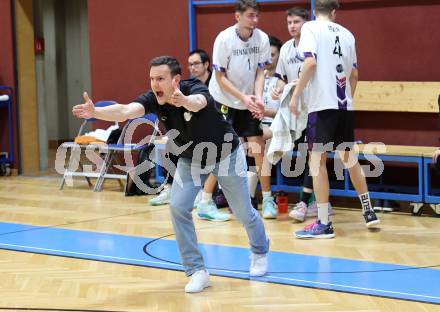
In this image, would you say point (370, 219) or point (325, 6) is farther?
point (370, 219)

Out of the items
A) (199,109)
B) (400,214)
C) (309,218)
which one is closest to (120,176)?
(309,218)

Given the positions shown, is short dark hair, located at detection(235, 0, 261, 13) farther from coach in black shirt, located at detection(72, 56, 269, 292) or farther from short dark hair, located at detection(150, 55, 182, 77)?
short dark hair, located at detection(150, 55, 182, 77)

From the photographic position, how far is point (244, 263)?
16.3 feet

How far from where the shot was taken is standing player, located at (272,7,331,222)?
261 inches

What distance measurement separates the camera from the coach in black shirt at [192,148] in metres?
4.20

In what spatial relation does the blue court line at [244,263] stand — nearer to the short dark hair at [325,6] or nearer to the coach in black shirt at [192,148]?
the coach in black shirt at [192,148]

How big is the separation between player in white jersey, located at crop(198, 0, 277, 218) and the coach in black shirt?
6.82 feet

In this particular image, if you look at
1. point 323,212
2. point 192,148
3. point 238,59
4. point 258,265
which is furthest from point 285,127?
point 192,148

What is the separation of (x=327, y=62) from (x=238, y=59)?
1.03m

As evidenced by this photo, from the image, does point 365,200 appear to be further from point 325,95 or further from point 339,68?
point 339,68

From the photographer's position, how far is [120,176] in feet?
27.1

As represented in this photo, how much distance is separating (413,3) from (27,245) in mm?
4064

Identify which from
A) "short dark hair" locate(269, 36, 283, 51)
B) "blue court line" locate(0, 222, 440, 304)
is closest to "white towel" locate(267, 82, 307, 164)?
"short dark hair" locate(269, 36, 283, 51)

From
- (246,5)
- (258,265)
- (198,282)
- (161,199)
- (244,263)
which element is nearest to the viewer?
(198,282)
